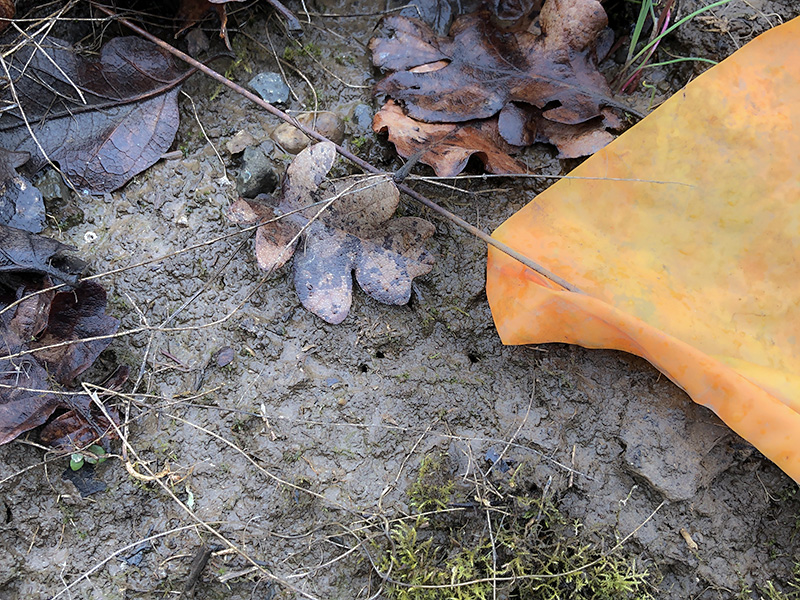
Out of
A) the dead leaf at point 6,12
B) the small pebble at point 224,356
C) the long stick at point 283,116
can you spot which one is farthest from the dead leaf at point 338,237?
the dead leaf at point 6,12

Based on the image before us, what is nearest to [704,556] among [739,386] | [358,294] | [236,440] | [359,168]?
[739,386]

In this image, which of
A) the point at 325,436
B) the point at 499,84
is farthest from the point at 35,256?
the point at 499,84

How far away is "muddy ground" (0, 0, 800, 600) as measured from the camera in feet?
5.34

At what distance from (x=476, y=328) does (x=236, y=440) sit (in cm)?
84

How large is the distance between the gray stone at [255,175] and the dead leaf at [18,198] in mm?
607

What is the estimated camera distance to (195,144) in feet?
6.18

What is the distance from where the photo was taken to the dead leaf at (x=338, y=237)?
1.73 metres

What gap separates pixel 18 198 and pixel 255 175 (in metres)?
0.71

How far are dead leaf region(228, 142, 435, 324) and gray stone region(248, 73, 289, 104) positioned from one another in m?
0.28

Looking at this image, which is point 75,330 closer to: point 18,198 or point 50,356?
point 50,356

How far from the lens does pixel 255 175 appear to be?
1.79 m

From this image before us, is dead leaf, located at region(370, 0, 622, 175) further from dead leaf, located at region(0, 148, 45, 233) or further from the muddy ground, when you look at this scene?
dead leaf, located at region(0, 148, 45, 233)

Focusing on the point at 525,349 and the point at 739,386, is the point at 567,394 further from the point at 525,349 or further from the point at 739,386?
the point at 739,386

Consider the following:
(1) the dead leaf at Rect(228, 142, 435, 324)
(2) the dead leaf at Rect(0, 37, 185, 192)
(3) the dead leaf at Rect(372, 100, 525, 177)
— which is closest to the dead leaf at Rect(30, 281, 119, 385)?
(2) the dead leaf at Rect(0, 37, 185, 192)
